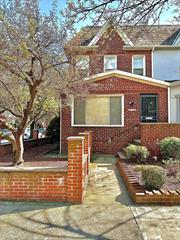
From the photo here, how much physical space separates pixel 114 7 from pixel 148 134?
6.83m

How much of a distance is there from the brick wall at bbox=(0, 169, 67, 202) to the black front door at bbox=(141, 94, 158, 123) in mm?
9631

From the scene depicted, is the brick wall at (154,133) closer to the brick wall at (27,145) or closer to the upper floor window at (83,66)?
the upper floor window at (83,66)

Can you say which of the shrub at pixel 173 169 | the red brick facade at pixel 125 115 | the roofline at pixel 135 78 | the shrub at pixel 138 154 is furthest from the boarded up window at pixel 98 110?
the shrub at pixel 173 169

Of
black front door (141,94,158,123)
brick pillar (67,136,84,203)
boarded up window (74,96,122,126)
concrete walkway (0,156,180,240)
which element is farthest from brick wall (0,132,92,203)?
black front door (141,94,158,123)

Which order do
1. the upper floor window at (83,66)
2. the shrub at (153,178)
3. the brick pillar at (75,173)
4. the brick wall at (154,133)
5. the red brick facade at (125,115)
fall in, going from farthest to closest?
the red brick facade at (125,115) < the upper floor window at (83,66) < the brick wall at (154,133) < the shrub at (153,178) < the brick pillar at (75,173)

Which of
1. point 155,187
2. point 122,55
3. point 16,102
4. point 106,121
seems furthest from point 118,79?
point 155,187

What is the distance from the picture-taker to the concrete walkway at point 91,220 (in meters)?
3.94

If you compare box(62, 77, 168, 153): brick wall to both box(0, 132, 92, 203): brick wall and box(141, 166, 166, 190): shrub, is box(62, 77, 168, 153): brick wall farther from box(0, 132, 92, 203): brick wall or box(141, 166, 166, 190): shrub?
box(0, 132, 92, 203): brick wall

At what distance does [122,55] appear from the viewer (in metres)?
17.2

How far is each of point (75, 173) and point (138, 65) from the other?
13.4 m

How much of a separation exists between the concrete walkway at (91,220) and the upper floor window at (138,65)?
12.6 metres

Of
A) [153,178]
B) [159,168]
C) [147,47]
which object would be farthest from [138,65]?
[153,178]

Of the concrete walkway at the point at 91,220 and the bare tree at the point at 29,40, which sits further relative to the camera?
the bare tree at the point at 29,40

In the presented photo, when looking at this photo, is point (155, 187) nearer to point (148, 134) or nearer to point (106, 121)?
point (148, 134)
